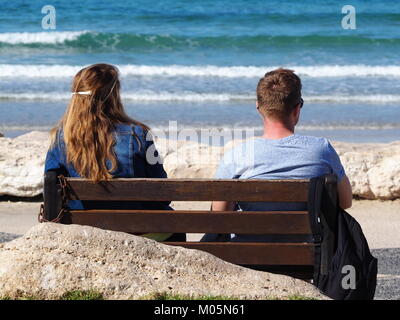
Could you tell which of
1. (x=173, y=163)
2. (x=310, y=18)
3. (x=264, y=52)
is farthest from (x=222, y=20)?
(x=173, y=163)

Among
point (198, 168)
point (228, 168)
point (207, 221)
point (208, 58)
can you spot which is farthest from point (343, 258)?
point (208, 58)

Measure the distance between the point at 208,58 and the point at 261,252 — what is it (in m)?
15.5

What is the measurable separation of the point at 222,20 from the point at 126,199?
21.5m

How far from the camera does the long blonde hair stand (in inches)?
152

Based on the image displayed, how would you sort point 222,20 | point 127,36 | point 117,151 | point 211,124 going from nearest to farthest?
point 117,151 → point 211,124 → point 127,36 → point 222,20

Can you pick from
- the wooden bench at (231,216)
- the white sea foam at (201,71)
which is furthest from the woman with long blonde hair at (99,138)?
the white sea foam at (201,71)

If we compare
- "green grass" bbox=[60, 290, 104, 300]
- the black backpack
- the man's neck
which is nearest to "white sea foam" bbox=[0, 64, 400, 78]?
the man's neck

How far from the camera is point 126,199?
12.1 feet

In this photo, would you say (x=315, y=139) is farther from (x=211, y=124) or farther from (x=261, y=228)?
(x=211, y=124)

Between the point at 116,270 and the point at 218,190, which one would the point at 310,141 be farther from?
the point at 116,270

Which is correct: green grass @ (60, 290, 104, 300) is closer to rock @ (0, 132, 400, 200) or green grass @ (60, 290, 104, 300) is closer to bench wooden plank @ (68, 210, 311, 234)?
bench wooden plank @ (68, 210, 311, 234)

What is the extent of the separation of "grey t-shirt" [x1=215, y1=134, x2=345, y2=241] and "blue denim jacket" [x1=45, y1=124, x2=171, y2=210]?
0.48m

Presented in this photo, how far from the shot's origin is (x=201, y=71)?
17.3 metres

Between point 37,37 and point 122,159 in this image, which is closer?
point 122,159
